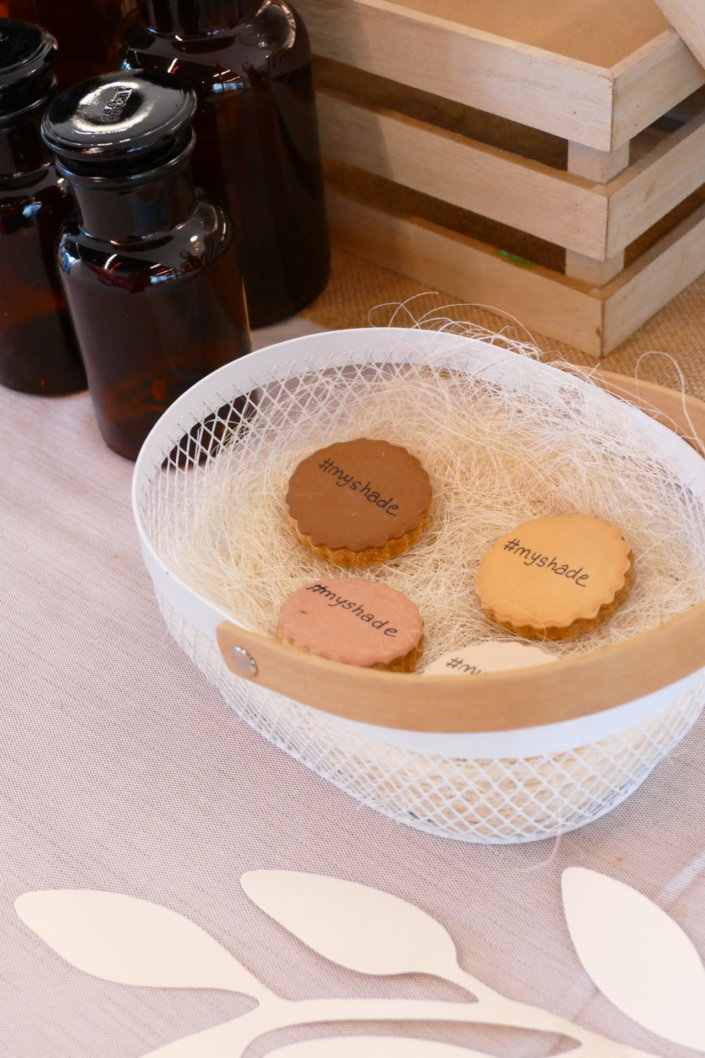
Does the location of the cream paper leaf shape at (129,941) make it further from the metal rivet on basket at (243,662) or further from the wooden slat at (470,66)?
the wooden slat at (470,66)

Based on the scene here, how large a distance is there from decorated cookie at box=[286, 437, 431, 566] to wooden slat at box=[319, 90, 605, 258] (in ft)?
0.60

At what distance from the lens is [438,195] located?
733mm

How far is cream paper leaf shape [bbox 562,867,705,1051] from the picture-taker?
1.35ft

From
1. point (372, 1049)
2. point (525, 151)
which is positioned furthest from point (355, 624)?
point (525, 151)

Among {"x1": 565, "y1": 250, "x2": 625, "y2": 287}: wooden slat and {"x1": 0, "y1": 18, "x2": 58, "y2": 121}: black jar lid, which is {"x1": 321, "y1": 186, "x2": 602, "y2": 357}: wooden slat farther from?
{"x1": 0, "y1": 18, "x2": 58, "y2": 121}: black jar lid

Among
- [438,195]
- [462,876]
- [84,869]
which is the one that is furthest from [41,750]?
[438,195]

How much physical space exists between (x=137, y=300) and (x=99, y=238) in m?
0.04

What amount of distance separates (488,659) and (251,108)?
1.18 feet

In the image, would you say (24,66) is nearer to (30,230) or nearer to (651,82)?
(30,230)

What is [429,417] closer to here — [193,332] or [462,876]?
[193,332]

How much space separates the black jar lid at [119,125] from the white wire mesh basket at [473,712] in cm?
11

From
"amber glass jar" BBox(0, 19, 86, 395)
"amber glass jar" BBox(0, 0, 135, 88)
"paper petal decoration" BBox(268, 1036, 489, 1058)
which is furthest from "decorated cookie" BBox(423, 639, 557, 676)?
"amber glass jar" BBox(0, 0, 135, 88)

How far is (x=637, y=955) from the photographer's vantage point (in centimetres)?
43

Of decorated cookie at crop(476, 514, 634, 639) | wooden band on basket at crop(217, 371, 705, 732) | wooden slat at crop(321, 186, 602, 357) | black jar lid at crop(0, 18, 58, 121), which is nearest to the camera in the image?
wooden band on basket at crop(217, 371, 705, 732)
